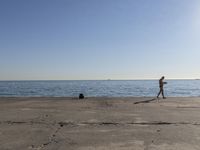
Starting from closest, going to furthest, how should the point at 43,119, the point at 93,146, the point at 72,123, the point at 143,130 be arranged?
1. the point at 93,146
2. the point at 143,130
3. the point at 72,123
4. the point at 43,119

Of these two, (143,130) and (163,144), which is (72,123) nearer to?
(143,130)

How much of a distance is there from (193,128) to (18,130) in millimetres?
4571

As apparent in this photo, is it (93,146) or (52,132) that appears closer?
(93,146)

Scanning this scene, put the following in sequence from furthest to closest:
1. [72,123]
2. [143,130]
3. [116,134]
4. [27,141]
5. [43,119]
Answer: [43,119]
[72,123]
[143,130]
[116,134]
[27,141]

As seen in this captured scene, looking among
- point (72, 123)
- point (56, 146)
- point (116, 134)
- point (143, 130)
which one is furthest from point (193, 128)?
point (56, 146)

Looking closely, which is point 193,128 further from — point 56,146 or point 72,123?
point 56,146

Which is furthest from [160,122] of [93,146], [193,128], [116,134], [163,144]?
[93,146]

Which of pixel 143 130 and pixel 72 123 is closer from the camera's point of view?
pixel 143 130

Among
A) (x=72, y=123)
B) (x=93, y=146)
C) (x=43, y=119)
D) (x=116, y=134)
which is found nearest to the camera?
(x=93, y=146)

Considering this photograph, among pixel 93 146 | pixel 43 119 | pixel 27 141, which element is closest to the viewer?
pixel 93 146

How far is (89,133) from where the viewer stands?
329 inches

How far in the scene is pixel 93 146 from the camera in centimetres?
697

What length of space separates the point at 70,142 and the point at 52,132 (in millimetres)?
1329

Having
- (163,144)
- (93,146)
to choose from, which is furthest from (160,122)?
(93,146)
